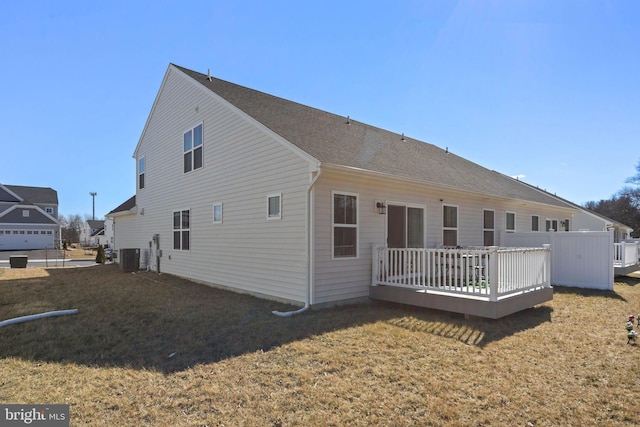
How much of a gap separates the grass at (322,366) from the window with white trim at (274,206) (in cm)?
206

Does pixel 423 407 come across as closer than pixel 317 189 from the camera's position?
Yes

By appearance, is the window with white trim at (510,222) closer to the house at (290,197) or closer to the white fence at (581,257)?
the house at (290,197)

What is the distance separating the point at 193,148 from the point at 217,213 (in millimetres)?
2774

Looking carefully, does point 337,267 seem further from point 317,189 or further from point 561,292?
point 561,292

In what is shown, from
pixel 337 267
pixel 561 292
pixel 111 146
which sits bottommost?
pixel 561 292

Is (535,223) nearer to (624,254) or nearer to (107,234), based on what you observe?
(624,254)

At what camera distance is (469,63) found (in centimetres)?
1009

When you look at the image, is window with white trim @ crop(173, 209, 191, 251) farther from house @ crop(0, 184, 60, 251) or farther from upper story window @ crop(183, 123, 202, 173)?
house @ crop(0, 184, 60, 251)

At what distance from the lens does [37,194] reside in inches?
1950

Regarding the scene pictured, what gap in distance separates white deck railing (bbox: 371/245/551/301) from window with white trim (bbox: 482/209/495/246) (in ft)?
13.4

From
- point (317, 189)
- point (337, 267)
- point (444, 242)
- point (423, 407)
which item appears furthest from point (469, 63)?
point (423, 407)

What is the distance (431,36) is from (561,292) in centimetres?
793

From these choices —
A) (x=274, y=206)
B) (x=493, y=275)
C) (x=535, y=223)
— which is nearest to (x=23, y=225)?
(x=274, y=206)

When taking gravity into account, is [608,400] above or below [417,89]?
below
